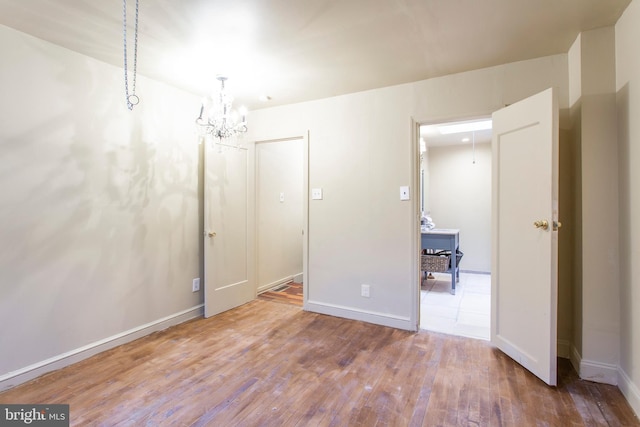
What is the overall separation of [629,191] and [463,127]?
9.89 feet

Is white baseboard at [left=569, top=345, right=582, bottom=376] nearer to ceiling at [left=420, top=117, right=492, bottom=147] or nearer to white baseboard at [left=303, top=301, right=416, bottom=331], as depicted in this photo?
white baseboard at [left=303, top=301, right=416, bottom=331]

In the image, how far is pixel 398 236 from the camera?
301 cm

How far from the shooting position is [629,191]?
6.18 feet

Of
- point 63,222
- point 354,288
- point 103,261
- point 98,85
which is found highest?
point 98,85

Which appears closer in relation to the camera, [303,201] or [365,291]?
[365,291]

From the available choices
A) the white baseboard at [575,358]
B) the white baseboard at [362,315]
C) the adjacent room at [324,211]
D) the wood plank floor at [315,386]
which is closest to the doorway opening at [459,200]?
the adjacent room at [324,211]

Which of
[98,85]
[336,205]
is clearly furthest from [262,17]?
[336,205]

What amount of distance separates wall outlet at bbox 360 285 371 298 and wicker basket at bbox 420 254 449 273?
1.67m

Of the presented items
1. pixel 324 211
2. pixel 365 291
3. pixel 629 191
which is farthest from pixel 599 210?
pixel 324 211

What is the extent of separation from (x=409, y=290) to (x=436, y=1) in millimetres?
2251

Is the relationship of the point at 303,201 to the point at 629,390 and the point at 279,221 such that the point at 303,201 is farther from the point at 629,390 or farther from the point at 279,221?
the point at 629,390

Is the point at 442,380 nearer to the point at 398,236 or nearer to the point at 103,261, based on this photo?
the point at 398,236

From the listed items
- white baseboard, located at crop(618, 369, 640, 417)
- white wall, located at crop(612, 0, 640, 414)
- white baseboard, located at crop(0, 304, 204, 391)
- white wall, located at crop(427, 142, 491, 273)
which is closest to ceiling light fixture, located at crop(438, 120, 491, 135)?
white wall, located at crop(427, 142, 491, 273)

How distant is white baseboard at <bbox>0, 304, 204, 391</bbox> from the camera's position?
2.05 m
